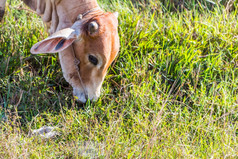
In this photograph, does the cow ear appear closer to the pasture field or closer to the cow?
the cow

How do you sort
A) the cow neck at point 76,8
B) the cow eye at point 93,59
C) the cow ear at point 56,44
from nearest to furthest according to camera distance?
the cow ear at point 56,44, the cow eye at point 93,59, the cow neck at point 76,8

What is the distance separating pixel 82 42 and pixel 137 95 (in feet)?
2.97

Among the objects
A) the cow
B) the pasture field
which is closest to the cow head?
the cow

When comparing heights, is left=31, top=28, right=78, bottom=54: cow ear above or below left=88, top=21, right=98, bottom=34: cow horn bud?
below

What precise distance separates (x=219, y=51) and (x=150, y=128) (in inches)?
66.5

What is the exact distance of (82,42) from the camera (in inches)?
147

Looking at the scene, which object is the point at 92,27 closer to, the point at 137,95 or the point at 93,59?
the point at 93,59

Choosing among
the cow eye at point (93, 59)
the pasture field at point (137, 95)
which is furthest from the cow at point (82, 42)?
the pasture field at point (137, 95)

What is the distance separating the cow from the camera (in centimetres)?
365

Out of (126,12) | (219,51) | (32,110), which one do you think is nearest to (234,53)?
(219,51)

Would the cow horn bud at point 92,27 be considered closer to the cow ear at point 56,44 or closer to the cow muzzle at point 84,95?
the cow ear at point 56,44

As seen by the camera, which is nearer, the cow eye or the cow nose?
the cow eye

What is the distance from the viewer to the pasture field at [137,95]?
3.63 metres

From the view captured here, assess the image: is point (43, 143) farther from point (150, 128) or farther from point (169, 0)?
point (169, 0)
